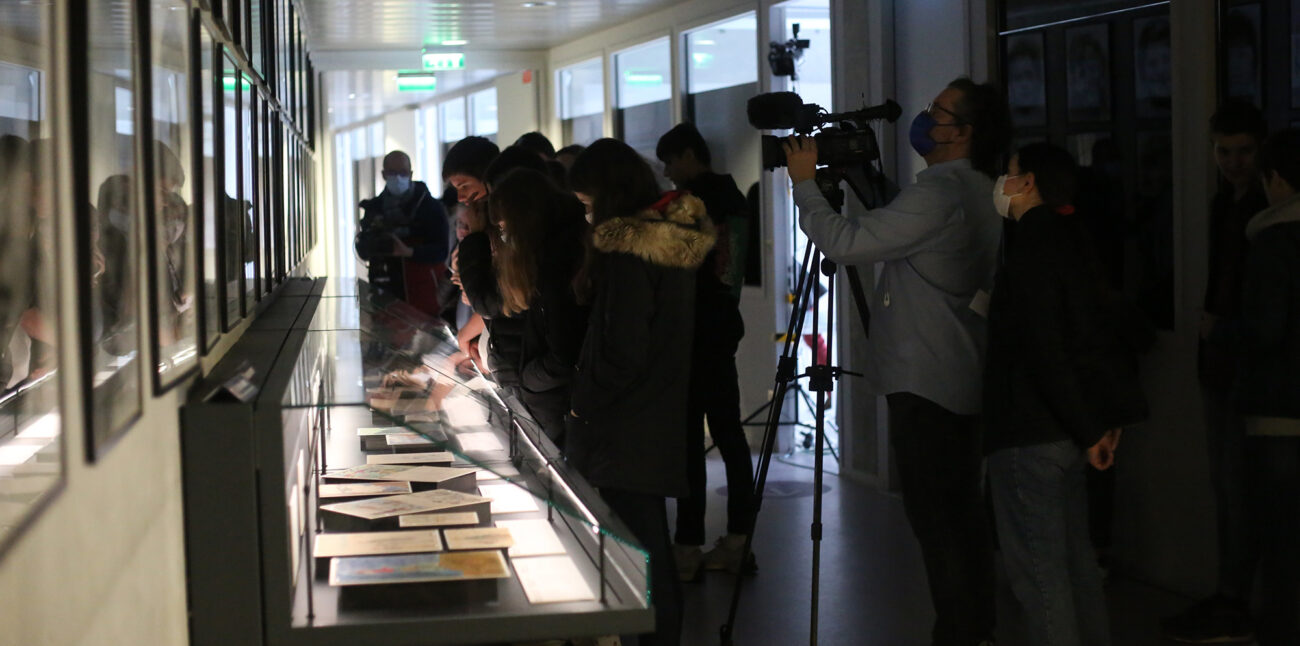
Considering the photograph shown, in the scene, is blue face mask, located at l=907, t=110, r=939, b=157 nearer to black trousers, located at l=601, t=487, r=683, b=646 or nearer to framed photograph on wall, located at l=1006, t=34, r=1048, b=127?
black trousers, located at l=601, t=487, r=683, b=646

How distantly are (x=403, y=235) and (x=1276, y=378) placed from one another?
605 centimetres

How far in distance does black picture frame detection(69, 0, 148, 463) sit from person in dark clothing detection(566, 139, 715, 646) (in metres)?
1.62

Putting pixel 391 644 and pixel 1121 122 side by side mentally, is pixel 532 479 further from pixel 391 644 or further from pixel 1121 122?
pixel 1121 122

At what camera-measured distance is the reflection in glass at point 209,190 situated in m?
2.02

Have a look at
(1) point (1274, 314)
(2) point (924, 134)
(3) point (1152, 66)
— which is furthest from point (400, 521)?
(3) point (1152, 66)

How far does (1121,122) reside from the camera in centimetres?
467

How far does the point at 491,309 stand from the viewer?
12.2 ft

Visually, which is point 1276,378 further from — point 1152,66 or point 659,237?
point 659,237

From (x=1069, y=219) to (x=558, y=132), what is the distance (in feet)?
29.3

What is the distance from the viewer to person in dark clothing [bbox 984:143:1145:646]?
9.70 feet

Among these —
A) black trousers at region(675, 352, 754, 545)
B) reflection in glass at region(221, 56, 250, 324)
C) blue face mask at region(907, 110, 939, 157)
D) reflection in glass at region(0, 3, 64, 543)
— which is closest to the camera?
reflection in glass at region(0, 3, 64, 543)

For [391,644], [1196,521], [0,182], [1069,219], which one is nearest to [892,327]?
[1069,219]

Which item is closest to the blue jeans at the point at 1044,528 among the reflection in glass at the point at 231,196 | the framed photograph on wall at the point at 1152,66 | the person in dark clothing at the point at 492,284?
the person in dark clothing at the point at 492,284

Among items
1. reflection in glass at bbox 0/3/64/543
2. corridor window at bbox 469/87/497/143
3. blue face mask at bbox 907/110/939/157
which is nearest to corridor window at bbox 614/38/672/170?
corridor window at bbox 469/87/497/143
